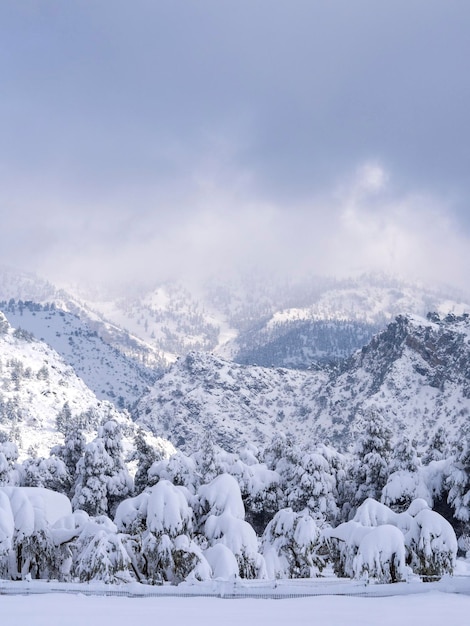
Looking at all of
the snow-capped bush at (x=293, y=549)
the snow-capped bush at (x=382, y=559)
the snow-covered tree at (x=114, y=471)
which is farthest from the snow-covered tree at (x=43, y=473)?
the snow-capped bush at (x=382, y=559)

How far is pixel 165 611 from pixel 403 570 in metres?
10.9

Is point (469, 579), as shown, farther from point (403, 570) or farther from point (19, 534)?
point (19, 534)

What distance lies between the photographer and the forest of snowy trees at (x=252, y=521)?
22.8m

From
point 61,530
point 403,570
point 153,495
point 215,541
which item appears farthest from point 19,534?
point 403,570

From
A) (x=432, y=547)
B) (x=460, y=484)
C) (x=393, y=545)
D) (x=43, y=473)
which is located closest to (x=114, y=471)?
(x=43, y=473)

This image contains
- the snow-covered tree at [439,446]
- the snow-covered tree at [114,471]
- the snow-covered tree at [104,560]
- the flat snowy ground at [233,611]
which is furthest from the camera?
the snow-covered tree at [439,446]

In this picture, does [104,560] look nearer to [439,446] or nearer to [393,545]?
[393,545]

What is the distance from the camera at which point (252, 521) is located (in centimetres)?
5025

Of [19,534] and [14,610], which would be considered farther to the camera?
[19,534]

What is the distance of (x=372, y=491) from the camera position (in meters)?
46.0

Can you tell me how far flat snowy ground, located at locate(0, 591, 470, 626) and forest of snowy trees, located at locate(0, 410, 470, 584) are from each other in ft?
10.8

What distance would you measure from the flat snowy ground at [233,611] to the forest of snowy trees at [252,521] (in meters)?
3.28

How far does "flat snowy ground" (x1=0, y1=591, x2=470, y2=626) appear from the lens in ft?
42.1

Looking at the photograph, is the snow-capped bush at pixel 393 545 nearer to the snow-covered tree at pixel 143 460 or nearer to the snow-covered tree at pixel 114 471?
the snow-covered tree at pixel 114 471
